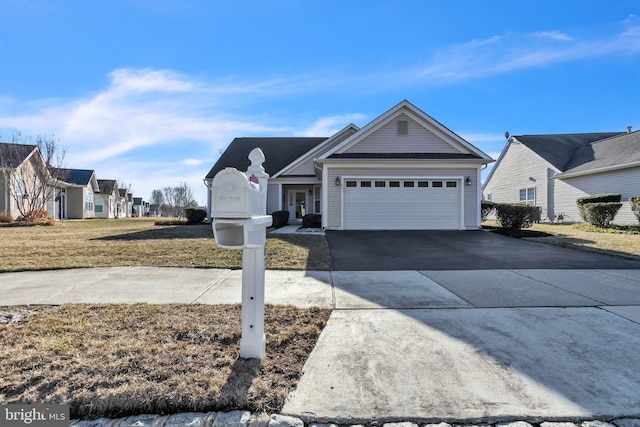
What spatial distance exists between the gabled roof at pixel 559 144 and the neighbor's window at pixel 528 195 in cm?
238

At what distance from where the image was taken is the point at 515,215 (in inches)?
535

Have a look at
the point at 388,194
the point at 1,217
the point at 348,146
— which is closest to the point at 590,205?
→ the point at 388,194

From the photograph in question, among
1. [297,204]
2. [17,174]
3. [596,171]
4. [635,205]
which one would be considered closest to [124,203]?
[17,174]

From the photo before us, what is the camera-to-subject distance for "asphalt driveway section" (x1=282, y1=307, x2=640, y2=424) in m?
2.20

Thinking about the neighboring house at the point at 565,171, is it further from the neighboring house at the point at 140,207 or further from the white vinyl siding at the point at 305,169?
the neighboring house at the point at 140,207

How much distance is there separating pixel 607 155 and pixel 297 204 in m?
18.4

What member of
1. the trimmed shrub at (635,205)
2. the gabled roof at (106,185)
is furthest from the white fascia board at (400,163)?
the gabled roof at (106,185)

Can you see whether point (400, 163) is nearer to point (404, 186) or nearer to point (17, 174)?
point (404, 186)

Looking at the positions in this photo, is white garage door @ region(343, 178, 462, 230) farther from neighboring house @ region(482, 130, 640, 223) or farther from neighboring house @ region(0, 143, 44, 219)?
neighboring house @ region(0, 143, 44, 219)

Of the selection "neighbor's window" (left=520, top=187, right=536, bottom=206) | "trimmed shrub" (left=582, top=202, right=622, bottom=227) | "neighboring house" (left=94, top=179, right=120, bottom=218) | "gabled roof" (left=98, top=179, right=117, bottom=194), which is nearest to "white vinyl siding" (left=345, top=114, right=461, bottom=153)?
"trimmed shrub" (left=582, top=202, right=622, bottom=227)

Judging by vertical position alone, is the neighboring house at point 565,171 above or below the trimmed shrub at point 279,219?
above

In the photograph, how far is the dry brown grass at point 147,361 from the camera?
2240mm

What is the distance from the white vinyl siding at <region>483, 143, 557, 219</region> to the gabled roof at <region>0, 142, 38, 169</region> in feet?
121

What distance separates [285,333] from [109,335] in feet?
5.97
